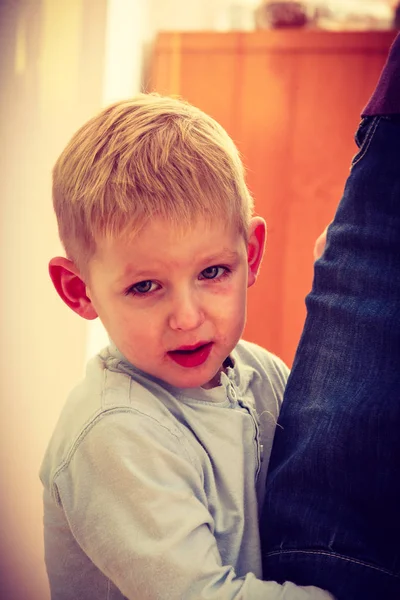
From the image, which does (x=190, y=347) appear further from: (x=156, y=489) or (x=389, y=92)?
(x=389, y=92)

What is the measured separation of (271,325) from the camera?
1880mm

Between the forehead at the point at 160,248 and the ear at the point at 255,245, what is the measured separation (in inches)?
4.8

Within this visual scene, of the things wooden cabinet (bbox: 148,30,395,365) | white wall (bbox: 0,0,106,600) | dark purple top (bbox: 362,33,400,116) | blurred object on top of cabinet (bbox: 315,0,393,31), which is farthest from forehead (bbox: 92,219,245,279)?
blurred object on top of cabinet (bbox: 315,0,393,31)

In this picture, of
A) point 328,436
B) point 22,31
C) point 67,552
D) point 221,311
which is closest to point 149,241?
point 221,311

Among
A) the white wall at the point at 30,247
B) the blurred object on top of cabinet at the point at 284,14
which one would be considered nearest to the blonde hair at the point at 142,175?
the white wall at the point at 30,247

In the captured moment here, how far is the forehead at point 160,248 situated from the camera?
2.12ft

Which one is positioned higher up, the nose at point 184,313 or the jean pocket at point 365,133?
the jean pocket at point 365,133

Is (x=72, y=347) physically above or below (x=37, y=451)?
above

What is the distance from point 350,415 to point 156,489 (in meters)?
0.21

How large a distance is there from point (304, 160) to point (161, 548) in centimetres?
144

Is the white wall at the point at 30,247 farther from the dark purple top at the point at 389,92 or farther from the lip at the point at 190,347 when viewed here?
the dark purple top at the point at 389,92

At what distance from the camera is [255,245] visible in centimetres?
80

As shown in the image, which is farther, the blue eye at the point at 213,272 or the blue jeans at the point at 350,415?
the blue eye at the point at 213,272

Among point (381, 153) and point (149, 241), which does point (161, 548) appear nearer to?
point (149, 241)
